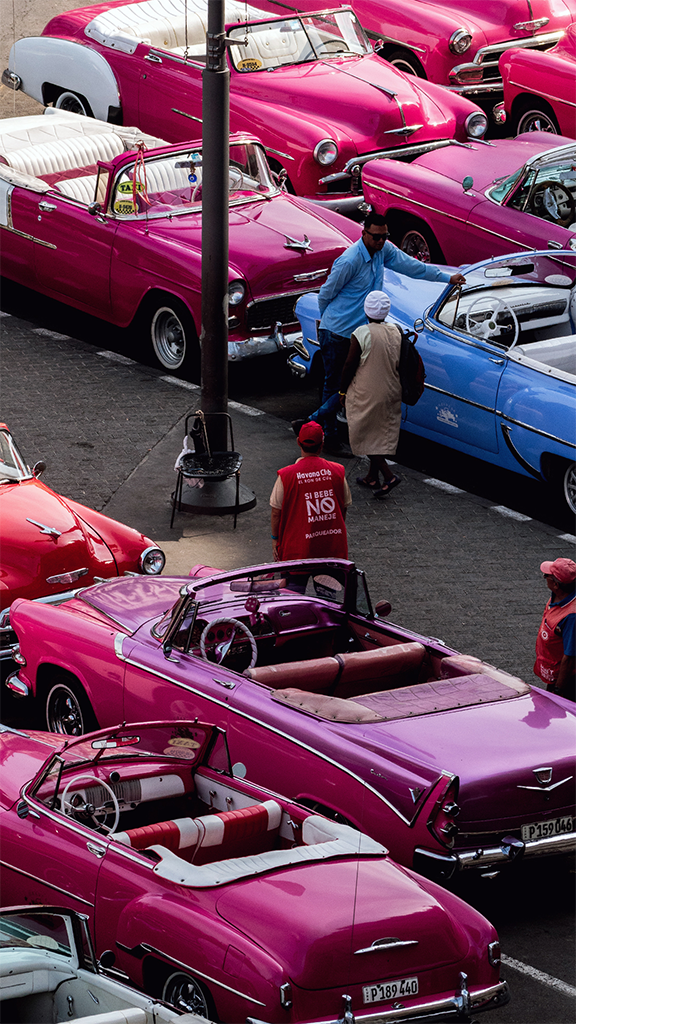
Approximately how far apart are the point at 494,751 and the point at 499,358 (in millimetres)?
4869

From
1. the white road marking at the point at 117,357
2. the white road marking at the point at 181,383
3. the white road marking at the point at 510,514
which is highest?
the white road marking at the point at 117,357

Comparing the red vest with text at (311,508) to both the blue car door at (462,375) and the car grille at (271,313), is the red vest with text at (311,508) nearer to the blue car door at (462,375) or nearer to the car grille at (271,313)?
the blue car door at (462,375)

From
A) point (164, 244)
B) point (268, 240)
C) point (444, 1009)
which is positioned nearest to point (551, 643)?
point (444, 1009)

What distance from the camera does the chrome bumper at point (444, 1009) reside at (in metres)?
4.80

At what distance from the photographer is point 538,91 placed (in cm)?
1709

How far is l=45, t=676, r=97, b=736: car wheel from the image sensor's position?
732 centimetres

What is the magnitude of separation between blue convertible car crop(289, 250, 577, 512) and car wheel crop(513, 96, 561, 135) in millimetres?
5984

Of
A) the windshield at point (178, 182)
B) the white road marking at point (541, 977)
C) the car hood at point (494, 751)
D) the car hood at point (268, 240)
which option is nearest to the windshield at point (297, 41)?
the windshield at point (178, 182)

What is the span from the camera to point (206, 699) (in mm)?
6695

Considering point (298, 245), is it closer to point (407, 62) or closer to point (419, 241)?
point (419, 241)

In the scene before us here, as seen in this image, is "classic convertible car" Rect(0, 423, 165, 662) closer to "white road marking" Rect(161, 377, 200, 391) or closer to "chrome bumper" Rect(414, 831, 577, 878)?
"chrome bumper" Rect(414, 831, 577, 878)

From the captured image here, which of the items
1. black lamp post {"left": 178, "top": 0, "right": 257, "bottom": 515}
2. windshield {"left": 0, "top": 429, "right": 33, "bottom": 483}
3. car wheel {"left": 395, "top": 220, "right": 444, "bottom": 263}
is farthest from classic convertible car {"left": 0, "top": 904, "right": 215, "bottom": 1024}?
car wheel {"left": 395, "top": 220, "right": 444, "bottom": 263}

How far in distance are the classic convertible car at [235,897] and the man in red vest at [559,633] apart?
2033mm

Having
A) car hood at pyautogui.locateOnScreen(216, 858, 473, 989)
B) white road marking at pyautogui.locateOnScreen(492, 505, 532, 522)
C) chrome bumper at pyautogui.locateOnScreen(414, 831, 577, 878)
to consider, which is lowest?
white road marking at pyautogui.locateOnScreen(492, 505, 532, 522)
